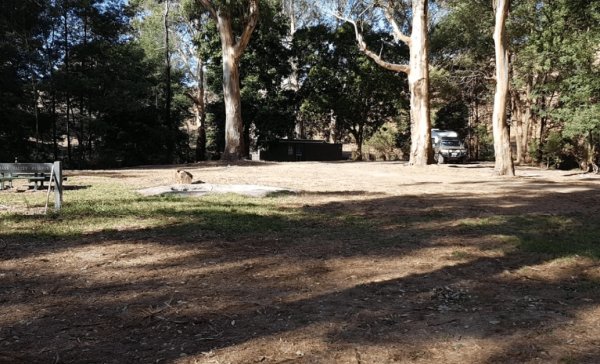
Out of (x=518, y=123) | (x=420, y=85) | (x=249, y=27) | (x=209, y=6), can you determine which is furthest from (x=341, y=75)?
(x=420, y=85)

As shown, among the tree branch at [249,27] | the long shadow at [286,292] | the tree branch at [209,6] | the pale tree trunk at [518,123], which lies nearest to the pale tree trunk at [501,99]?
the long shadow at [286,292]

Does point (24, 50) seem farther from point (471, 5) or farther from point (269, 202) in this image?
point (471, 5)

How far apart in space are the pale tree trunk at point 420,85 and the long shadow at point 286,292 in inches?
613

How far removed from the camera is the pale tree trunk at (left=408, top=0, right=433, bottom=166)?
22.7 meters

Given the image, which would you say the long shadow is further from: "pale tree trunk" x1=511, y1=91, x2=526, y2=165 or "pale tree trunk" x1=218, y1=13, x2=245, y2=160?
"pale tree trunk" x1=511, y1=91, x2=526, y2=165

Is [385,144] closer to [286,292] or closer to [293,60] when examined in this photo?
[293,60]

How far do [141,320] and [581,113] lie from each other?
21534 mm

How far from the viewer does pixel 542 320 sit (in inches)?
150

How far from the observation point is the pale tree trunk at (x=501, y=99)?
17.5 metres

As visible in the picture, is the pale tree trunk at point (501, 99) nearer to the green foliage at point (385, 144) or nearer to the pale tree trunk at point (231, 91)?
the pale tree trunk at point (231, 91)

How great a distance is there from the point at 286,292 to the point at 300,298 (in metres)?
0.22

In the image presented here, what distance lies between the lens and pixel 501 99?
17.9 meters

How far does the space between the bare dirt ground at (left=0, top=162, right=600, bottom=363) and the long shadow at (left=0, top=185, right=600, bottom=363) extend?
0.06ft

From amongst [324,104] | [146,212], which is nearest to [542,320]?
[146,212]
